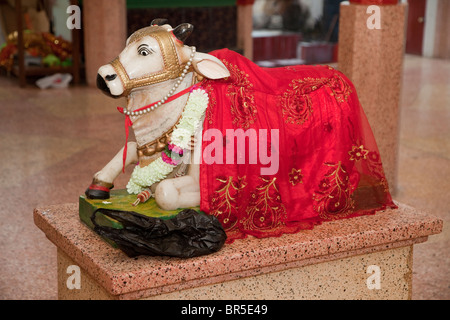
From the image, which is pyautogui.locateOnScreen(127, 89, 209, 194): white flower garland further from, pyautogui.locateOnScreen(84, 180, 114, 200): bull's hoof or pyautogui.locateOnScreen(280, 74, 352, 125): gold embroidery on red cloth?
pyautogui.locateOnScreen(280, 74, 352, 125): gold embroidery on red cloth

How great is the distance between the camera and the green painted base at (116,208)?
2320 millimetres

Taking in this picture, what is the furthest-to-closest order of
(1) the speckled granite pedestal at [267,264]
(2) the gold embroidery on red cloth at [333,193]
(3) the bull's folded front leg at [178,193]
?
(2) the gold embroidery on red cloth at [333,193] → (3) the bull's folded front leg at [178,193] → (1) the speckled granite pedestal at [267,264]

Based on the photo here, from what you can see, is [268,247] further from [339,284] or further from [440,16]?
[440,16]

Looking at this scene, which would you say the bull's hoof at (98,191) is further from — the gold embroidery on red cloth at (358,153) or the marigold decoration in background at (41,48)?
the marigold decoration in background at (41,48)

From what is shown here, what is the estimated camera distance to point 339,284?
261cm

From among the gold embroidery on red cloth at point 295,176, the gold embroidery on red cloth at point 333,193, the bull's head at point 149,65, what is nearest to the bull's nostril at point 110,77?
the bull's head at point 149,65

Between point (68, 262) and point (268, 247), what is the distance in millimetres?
762

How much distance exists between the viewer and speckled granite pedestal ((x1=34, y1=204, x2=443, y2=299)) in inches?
87.4

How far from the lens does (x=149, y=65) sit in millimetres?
2271

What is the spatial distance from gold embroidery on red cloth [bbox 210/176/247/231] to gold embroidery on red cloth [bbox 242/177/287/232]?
0.06 metres

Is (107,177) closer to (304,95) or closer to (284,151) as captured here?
(284,151)

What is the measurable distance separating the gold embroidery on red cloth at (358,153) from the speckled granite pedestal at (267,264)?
233 mm

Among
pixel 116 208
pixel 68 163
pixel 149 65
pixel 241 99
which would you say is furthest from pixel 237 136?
pixel 68 163

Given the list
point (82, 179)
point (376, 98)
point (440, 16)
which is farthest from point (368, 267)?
point (440, 16)
